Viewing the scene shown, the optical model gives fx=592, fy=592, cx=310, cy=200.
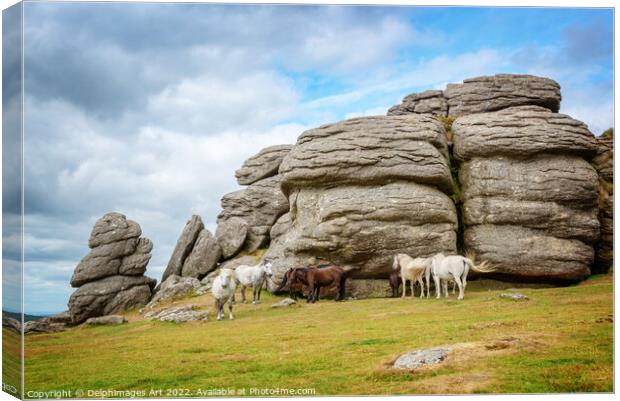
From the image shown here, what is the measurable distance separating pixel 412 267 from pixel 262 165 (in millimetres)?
20511

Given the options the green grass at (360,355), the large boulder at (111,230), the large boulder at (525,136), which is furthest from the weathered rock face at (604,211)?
the large boulder at (111,230)

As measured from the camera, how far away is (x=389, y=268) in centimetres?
3080

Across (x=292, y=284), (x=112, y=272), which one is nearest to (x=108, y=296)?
(x=112, y=272)

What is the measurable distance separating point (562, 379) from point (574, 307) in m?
5.91

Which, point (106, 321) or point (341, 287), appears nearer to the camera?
point (106, 321)

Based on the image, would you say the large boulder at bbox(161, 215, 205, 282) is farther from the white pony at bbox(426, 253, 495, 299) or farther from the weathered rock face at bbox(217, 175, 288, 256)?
the white pony at bbox(426, 253, 495, 299)

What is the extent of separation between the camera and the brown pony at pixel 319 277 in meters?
30.1

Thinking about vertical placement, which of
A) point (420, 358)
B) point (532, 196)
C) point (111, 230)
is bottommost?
point (420, 358)

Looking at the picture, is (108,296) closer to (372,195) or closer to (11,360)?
(372,195)

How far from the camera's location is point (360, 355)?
16859 millimetres

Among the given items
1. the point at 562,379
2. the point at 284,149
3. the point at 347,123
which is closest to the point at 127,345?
the point at 562,379

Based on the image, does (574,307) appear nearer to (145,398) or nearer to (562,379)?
(562,379)

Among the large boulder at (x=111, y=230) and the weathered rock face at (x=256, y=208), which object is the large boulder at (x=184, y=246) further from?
the large boulder at (x=111, y=230)

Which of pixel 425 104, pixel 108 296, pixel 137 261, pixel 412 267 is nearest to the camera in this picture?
pixel 412 267
